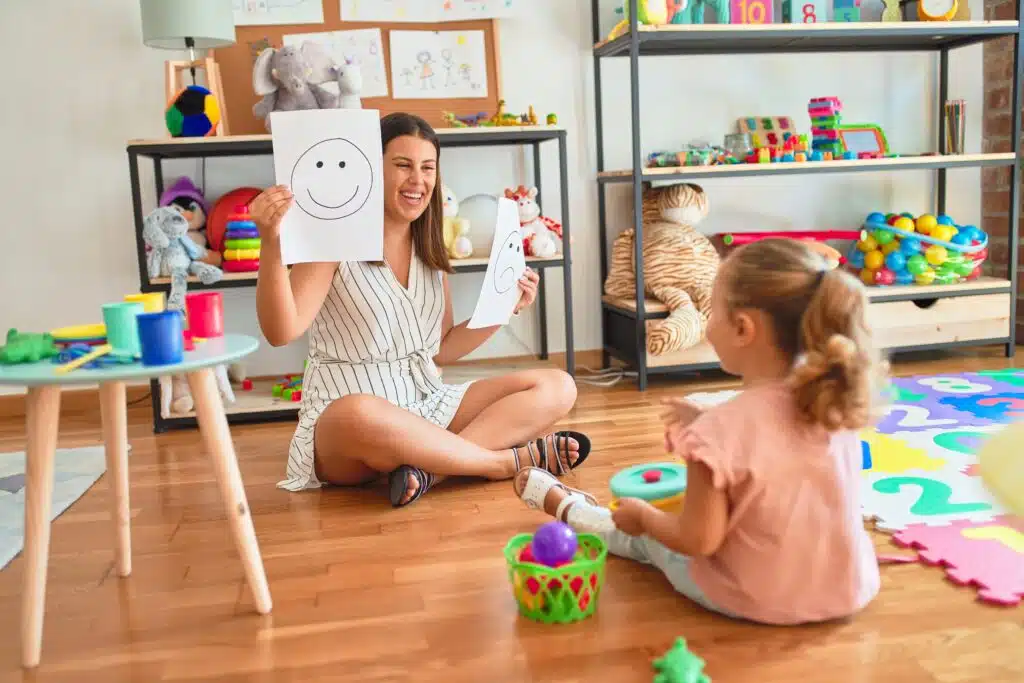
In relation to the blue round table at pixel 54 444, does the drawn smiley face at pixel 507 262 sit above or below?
above

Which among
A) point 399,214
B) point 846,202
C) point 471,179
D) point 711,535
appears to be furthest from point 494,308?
point 846,202

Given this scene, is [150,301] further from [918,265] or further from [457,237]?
[918,265]

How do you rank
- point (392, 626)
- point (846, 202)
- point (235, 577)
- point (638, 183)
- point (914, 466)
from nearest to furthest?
point (392, 626)
point (235, 577)
point (914, 466)
point (638, 183)
point (846, 202)

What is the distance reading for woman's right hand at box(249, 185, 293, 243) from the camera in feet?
4.90

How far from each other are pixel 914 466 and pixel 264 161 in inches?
79.0

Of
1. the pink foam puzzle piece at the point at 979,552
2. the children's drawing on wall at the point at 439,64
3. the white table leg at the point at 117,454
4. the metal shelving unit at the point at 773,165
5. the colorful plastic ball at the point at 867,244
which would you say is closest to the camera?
the pink foam puzzle piece at the point at 979,552

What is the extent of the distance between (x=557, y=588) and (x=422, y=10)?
2.10 meters

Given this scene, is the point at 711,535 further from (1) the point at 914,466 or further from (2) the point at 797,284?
(1) the point at 914,466

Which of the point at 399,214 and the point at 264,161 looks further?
the point at 264,161

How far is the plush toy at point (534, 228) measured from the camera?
2619 mm

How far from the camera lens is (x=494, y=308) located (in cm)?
180

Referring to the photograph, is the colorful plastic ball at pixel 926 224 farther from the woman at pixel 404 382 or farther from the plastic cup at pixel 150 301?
the plastic cup at pixel 150 301

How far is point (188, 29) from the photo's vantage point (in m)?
2.38

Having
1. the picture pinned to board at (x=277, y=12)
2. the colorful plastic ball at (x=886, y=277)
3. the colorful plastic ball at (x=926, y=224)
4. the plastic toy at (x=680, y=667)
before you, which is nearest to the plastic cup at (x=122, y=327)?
the plastic toy at (x=680, y=667)
